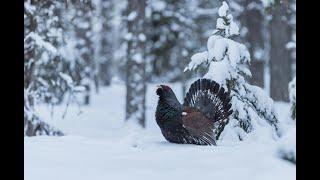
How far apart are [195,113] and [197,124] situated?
0.46 feet

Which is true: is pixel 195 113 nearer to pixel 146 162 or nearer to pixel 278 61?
pixel 146 162

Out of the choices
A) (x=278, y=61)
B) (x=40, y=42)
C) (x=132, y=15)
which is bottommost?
(x=40, y=42)

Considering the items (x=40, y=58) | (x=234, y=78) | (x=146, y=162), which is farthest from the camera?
(x=40, y=58)

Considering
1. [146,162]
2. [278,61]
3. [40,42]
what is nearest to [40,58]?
[40,42]

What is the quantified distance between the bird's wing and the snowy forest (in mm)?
66

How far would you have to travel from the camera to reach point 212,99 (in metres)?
6.29

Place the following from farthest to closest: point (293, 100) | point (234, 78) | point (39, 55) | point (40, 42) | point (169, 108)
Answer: point (39, 55) → point (40, 42) → point (293, 100) → point (234, 78) → point (169, 108)

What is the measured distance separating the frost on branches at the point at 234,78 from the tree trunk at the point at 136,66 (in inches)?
283

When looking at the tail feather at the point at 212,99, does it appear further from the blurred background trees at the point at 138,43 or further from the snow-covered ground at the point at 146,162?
the snow-covered ground at the point at 146,162

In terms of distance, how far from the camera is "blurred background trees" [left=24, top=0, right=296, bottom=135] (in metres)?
9.29

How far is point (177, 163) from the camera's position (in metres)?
4.21

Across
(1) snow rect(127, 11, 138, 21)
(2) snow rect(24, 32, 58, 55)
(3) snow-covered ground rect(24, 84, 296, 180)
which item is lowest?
(3) snow-covered ground rect(24, 84, 296, 180)

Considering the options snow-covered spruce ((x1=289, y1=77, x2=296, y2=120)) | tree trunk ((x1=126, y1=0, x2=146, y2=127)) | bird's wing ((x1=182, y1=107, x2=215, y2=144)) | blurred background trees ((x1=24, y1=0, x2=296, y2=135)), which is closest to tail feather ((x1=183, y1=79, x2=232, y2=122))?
bird's wing ((x1=182, y1=107, x2=215, y2=144))

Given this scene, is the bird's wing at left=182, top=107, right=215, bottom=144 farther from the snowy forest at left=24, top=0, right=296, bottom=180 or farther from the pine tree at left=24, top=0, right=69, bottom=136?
the pine tree at left=24, top=0, right=69, bottom=136
